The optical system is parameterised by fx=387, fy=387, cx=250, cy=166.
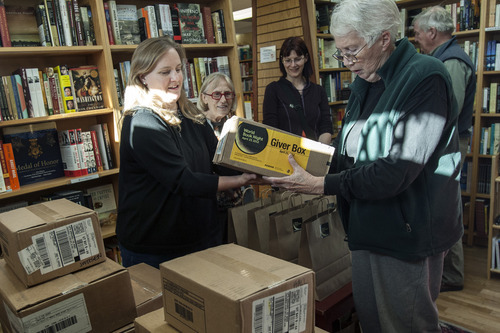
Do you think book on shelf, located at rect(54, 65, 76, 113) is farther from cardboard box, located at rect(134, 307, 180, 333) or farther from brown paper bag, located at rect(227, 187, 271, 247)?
cardboard box, located at rect(134, 307, 180, 333)

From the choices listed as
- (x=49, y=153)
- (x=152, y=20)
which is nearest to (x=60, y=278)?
(x=49, y=153)

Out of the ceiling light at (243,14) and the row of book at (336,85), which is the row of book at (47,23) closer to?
the row of book at (336,85)

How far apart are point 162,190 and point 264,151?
420 millimetres

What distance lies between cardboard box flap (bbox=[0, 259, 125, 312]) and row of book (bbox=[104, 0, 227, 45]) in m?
1.76

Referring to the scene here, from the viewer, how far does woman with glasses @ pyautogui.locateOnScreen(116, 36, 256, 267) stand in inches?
55.7

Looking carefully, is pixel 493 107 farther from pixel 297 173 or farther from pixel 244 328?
A: pixel 244 328

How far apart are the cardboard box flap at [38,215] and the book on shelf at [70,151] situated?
1151mm

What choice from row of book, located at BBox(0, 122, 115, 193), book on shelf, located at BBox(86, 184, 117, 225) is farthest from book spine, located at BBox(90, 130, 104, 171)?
book on shelf, located at BBox(86, 184, 117, 225)

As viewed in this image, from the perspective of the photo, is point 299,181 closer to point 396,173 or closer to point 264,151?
point 264,151

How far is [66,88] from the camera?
7.70 feet

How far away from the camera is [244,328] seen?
796 mm

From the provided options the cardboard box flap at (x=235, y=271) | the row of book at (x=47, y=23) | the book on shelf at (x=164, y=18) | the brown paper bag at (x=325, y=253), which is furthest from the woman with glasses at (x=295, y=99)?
the cardboard box flap at (x=235, y=271)

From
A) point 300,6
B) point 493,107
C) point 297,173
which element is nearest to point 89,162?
point 297,173

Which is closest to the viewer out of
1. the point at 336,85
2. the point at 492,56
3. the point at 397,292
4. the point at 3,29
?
the point at 397,292
